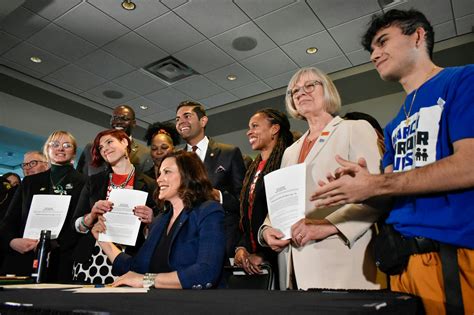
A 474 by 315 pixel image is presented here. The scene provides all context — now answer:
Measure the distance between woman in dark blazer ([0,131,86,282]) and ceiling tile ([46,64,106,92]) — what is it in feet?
12.5

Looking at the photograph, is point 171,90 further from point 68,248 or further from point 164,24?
point 68,248

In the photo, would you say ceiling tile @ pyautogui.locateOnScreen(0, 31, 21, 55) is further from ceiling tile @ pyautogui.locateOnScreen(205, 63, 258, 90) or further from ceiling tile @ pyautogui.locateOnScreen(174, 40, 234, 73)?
ceiling tile @ pyautogui.locateOnScreen(205, 63, 258, 90)

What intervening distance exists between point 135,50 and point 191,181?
4177mm

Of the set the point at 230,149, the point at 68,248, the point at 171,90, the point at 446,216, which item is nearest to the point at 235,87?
the point at 171,90

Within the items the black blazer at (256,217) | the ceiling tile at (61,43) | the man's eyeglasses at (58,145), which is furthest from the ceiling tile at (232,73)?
the black blazer at (256,217)

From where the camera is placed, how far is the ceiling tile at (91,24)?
478cm

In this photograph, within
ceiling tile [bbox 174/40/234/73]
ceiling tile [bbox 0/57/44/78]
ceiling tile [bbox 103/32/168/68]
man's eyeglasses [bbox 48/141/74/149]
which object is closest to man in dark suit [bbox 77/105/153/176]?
man's eyeglasses [bbox 48/141/74/149]

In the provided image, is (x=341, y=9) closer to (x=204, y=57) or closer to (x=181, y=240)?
(x=204, y=57)

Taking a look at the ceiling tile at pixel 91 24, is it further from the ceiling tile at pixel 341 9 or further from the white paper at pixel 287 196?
the white paper at pixel 287 196

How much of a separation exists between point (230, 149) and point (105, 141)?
956mm

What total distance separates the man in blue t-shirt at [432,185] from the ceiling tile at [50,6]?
4581mm

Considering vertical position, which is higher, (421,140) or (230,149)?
(230,149)

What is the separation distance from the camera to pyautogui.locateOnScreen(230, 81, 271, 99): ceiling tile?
6.63 meters

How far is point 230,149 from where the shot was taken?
3.00 meters
